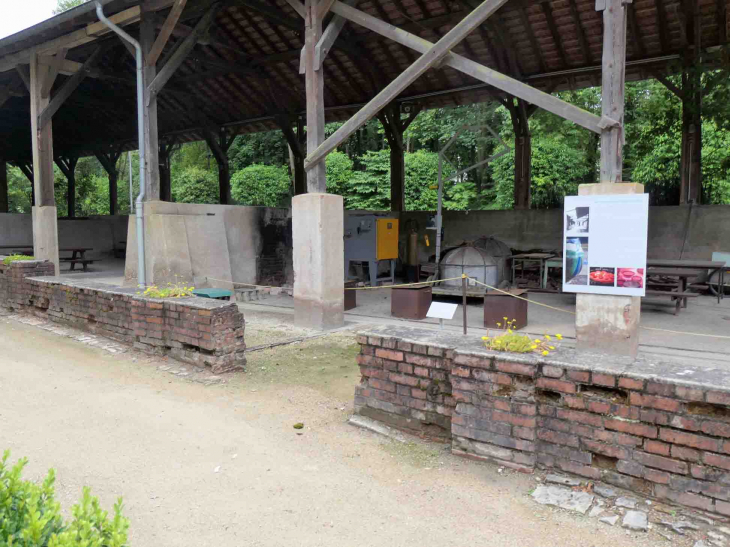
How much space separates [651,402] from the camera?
290 centimetres

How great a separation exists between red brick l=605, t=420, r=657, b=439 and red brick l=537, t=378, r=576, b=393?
270 mm

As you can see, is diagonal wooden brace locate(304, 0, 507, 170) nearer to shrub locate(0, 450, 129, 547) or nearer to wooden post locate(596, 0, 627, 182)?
wooden post locate(596, 0, 627, 182)

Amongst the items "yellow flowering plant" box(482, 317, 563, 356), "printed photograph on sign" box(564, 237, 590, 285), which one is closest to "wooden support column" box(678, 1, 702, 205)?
"printed photograph on sign" box(564, 237, 590, 285)

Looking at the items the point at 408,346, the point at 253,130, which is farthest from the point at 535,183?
the point at 408,346

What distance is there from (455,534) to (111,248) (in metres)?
21.9

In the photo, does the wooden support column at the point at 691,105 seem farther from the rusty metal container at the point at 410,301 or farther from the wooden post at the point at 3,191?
the wooden post at the point at 3,191

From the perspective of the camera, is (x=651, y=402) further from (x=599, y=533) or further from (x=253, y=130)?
(x=253, y=130)

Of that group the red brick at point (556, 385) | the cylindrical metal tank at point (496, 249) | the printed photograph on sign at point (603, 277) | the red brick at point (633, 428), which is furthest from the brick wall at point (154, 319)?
the cylindrical metal tank at point (496, 249)

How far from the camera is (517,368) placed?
3.30m

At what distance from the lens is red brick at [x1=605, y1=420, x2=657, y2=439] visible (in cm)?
290

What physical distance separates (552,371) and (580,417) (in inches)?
12.1

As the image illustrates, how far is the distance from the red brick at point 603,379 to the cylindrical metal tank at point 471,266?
26.8 feet

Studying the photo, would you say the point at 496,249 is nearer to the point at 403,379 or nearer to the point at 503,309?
the point at 503,309

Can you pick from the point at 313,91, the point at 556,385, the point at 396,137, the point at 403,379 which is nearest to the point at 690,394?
the point at 556,385
